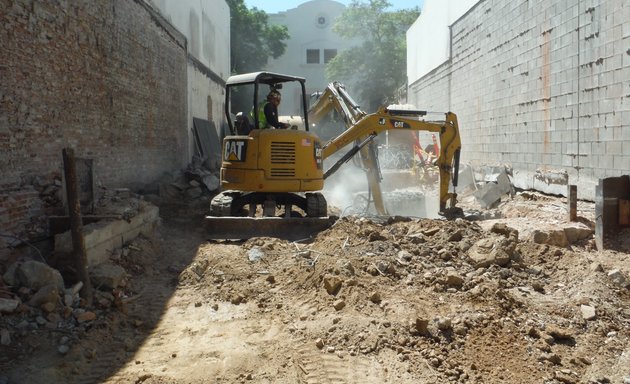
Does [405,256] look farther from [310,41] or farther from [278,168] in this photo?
[310,41]

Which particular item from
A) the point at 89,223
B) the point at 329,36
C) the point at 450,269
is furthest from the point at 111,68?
the point at 329,36

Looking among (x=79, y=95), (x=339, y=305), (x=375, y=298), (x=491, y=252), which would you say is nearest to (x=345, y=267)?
(x=375, y=298)

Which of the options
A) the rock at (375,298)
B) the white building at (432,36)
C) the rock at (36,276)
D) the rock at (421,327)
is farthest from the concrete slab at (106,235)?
the white building at (432,36)

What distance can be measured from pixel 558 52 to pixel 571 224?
3.81 meters

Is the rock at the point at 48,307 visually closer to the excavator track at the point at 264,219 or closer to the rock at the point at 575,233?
the excavator track at the point at 264,219

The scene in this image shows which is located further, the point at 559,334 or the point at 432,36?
the point at 432,36

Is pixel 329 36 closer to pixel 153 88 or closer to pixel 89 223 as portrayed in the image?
pixel 153 88

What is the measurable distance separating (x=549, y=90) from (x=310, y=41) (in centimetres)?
2971

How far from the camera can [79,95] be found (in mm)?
7645

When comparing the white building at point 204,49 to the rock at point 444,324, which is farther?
the white building at point 204,49

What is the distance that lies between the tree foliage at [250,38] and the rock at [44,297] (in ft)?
90.5

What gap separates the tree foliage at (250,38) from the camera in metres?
31.3

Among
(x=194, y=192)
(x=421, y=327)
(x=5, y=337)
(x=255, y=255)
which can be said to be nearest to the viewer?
(x=5, y=337)

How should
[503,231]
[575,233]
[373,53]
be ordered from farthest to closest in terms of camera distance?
[373,53] → [575,233] → [503,231]
